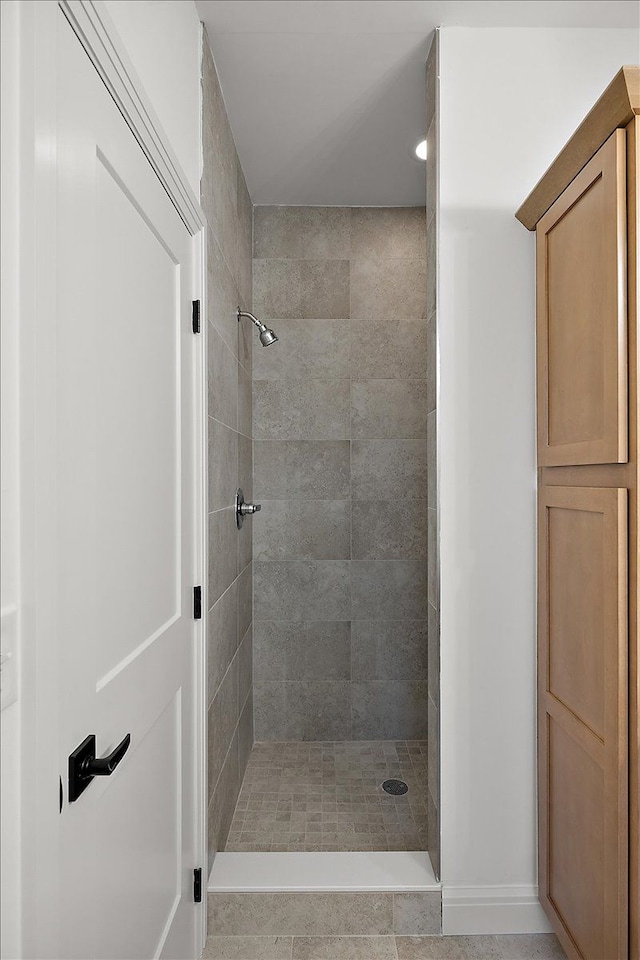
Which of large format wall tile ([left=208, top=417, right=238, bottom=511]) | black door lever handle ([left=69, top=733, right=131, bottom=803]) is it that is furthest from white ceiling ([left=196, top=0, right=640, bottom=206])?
black door lever handle ([left=69, top=733, right=131, bottom=803])

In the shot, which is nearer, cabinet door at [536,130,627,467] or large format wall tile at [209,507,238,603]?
cabinet door at [536,130,627,467]

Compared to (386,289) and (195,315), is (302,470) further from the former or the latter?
(195,315)

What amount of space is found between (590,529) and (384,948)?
1.31m

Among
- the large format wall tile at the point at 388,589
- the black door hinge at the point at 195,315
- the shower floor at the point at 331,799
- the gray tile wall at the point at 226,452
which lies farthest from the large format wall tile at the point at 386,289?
the shower floor at the point at 331,799

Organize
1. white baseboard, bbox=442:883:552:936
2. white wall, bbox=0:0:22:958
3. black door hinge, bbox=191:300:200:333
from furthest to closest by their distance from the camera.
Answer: white baseboard, bbox=442:883:552:936 < black door hinge, bbox=191:300:200:333 < white wall, bbox=0:0:22:958

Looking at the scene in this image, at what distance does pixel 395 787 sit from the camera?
2.74 metres

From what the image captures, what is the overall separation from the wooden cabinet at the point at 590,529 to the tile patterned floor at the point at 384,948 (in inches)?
6.8

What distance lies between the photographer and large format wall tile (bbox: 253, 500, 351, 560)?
10.7ft

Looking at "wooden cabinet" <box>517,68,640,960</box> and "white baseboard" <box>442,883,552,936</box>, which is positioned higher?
"wooden cabinet" <box>517,68,640,960</box>

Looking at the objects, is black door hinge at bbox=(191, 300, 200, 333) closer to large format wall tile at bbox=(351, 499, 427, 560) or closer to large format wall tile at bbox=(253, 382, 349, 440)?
large format wall tile at bbox=(253, 382, 349, 440)

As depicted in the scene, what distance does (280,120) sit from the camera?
2.50 m

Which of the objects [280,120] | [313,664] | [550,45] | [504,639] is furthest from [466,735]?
[280,120]

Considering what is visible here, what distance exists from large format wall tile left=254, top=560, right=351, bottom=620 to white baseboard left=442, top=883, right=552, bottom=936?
1458 millimetres

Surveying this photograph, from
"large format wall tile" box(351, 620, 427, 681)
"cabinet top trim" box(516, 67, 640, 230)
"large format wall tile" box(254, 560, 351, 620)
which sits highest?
"cabinet top trim" box(516, 67, 640, 230)
